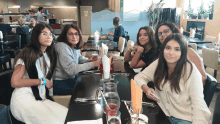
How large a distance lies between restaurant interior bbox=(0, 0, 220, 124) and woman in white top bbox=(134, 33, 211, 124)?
15 centimetres

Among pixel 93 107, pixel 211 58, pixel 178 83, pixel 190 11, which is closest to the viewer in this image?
pixel 93 107

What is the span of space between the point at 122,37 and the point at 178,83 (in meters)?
3.11

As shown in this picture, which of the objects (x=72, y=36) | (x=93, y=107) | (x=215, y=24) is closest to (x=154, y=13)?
(x=215, y=24)

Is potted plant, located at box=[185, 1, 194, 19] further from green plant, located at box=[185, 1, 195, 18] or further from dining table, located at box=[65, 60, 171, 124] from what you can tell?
dining table, located at box=[65, 60, 171, 124]

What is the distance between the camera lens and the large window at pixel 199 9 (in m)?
5.89

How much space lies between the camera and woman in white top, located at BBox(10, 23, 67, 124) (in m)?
1.45

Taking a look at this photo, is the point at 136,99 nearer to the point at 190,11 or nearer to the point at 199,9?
the point at 199,9

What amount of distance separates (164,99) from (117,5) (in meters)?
6.88

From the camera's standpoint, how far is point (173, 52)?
4.50 feet

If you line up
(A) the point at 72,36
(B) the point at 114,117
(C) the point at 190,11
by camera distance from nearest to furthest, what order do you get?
(B) the point at 114,117, (A) the point at 72,36, (C) the point at 190,11

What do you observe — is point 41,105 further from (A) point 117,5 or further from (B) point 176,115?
(A) point 117,5

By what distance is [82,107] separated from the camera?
1.17 meters

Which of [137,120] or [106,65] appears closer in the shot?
[137,120]

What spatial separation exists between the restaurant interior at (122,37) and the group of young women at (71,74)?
0.33ft
